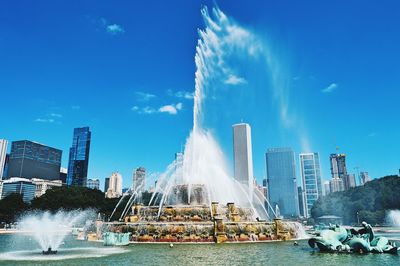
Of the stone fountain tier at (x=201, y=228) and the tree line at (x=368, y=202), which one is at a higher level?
the tree line at (x=368, y=202)

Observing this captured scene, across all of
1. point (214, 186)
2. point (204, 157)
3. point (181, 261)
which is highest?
point (204, 157)

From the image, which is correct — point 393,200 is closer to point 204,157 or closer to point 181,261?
point 204,157

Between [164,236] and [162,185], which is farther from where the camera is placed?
[162,185]

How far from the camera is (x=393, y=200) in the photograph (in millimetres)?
95750

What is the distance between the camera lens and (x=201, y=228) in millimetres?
30203

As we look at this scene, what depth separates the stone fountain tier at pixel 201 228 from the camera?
29875mm

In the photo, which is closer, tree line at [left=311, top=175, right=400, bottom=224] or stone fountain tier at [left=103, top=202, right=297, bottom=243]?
stone fountain tier at [left=103, top=202, right=297, bottom=243]

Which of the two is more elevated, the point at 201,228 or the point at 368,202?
the point at 368,202

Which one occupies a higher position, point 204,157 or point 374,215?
point 204,157

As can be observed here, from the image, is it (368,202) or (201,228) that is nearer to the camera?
(201,228)

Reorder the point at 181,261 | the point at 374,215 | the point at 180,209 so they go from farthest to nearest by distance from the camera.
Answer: the point at 374,215 < the point at 180,209 < the point at 181,261

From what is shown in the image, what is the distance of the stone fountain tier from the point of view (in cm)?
2988

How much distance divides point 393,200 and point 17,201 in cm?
10772

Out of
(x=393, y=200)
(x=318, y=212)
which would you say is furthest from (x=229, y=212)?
(x=318, y=212)
